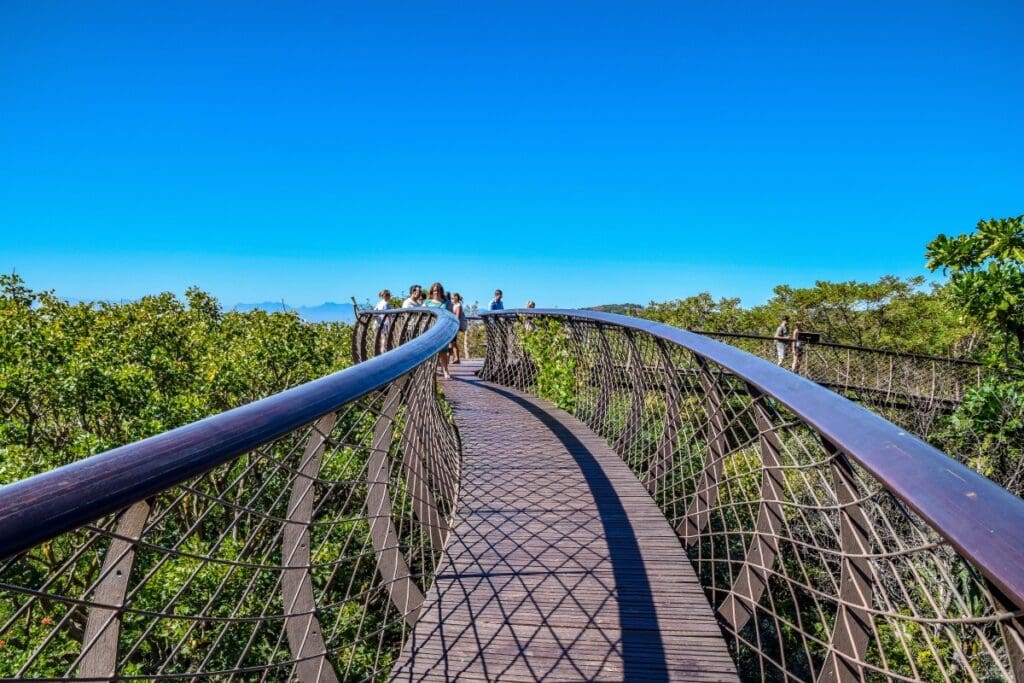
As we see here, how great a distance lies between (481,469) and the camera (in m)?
3.77

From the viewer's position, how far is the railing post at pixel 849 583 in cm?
120

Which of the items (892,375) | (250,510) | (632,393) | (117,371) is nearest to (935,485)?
(250,510)

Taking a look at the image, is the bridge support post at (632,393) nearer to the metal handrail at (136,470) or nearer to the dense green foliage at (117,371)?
the metal handrail at (136,470)

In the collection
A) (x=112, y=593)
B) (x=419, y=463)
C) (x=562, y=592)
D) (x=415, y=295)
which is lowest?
(x=562, y=592)

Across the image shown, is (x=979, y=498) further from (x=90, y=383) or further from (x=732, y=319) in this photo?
(x=732, y=319)

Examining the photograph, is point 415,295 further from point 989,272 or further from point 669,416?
point 989,272

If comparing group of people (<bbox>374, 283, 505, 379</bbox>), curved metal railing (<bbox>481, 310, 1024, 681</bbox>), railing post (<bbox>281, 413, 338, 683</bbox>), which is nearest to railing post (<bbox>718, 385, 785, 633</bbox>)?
curved metal railing (<bbox>481, 310, 1024, 681</bbox>)

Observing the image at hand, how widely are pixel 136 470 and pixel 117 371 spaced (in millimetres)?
8613

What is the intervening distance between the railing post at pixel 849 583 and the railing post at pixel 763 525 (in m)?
0.28

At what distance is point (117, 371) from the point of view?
306 inches

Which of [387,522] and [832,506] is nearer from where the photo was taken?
[832,506]

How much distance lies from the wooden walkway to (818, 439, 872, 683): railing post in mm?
481

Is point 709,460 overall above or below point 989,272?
below

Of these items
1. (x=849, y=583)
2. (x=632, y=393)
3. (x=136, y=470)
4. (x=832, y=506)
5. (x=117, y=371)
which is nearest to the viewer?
(x=136, y=470)
